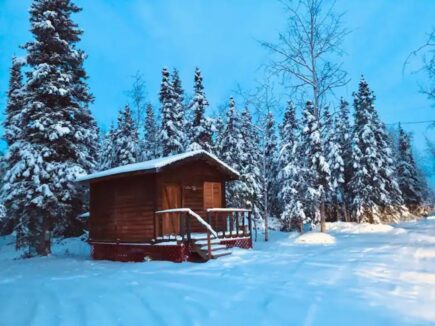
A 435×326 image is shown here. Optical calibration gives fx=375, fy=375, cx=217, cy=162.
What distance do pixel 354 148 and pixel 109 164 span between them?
23.3 metres

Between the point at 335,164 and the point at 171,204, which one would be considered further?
the point at 335,164

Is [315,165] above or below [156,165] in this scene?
above

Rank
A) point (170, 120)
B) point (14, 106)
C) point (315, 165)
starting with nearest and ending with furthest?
point (14, 106)
point (170, 120)
point (315, 165)

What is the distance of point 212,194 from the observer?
18.3 m

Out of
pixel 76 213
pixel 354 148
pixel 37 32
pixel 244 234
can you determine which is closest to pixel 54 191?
pixel 76 213

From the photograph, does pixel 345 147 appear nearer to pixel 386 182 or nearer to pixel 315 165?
pixel 386 182

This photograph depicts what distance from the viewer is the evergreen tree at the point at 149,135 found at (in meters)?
34.6

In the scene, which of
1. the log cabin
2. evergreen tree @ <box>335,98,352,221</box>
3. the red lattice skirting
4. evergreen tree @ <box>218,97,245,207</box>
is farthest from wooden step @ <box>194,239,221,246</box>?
evergreen tree @ <box>335,98,352,221</box>

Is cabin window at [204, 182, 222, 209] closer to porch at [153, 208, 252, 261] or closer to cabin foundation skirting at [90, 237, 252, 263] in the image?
porch at [153, 208, 252, 261]

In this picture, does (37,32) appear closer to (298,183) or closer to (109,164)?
(109,164)

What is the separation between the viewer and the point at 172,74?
32.6m

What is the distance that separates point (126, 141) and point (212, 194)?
16.3m

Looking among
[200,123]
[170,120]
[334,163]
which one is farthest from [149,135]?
[334,163]

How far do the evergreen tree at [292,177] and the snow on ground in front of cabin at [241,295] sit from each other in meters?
20.2
